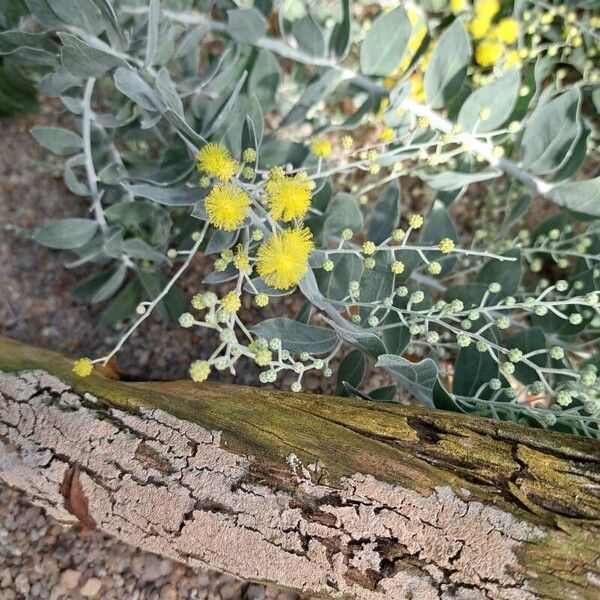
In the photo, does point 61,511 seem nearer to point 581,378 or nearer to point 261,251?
point 261,251

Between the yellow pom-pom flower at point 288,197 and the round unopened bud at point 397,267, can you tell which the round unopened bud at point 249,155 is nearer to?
the yellow pom-pom flower at point 288,197

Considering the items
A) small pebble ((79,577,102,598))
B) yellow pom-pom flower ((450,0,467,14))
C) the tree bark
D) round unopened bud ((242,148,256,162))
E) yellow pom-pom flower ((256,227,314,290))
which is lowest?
small pebble ((79,577,102,598))

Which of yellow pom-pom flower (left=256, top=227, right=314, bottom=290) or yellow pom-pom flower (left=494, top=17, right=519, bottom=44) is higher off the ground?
yellow pom-pom flower (left=494, top=17, right=519, bottom=44)

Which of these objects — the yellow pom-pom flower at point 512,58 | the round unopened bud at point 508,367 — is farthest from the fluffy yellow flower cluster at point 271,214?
the yellow pom-pom flower at point 512,58

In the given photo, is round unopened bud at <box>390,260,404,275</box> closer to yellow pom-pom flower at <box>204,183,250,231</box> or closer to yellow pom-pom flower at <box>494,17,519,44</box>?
yellow pom-pom flower at <box>204,183,250,231</box>

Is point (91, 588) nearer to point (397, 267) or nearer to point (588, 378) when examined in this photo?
point (397, 267)

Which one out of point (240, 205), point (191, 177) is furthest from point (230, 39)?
point (240, 205)

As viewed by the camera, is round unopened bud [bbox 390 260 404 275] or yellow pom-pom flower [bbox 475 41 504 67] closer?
round unopened bud [bbox 390 260 404 275]

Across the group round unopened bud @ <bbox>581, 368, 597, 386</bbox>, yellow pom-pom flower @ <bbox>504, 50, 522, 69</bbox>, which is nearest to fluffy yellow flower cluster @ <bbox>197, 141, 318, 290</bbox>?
round unopened bud @ <bbox>581, 368, 597, 386</bbox>
